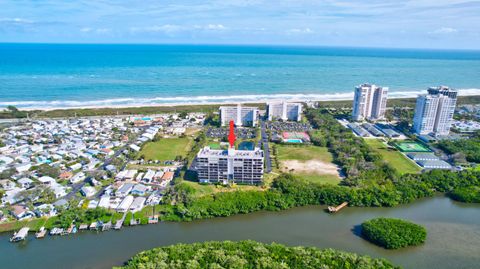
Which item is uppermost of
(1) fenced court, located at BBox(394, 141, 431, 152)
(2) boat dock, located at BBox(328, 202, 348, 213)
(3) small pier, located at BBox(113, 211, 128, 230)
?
(1) fenced court, located at BBox(394, 141, 431, 152)

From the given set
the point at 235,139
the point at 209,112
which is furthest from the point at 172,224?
the point at 209,112

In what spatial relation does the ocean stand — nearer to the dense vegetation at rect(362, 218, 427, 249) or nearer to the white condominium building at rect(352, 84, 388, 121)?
the white condominium building at rect(352, 84, 388, 121)

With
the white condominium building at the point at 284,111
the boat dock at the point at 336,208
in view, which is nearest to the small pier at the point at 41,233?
the boat dock at the point at 336,208

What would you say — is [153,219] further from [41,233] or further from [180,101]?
[180,101]

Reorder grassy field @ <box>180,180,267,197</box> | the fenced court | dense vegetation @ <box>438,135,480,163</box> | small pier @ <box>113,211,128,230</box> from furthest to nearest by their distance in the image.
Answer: the fenced court, dense vegetation @ <box>438,135,480,163</box>, grassy field @ <box>180,180,267,197</box>, small pier @ <box>113,211,128,230</box>

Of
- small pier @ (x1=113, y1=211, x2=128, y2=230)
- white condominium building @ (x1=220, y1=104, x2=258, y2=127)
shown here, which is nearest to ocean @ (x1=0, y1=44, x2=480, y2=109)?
white condominium building @ (x1=220, y1=104, x2=258, y2=127)

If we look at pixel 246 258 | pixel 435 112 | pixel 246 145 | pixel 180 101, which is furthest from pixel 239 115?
pixel 246 258

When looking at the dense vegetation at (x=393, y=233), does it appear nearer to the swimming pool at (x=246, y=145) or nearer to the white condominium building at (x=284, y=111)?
the swimming pool at (x=246, y=145)
